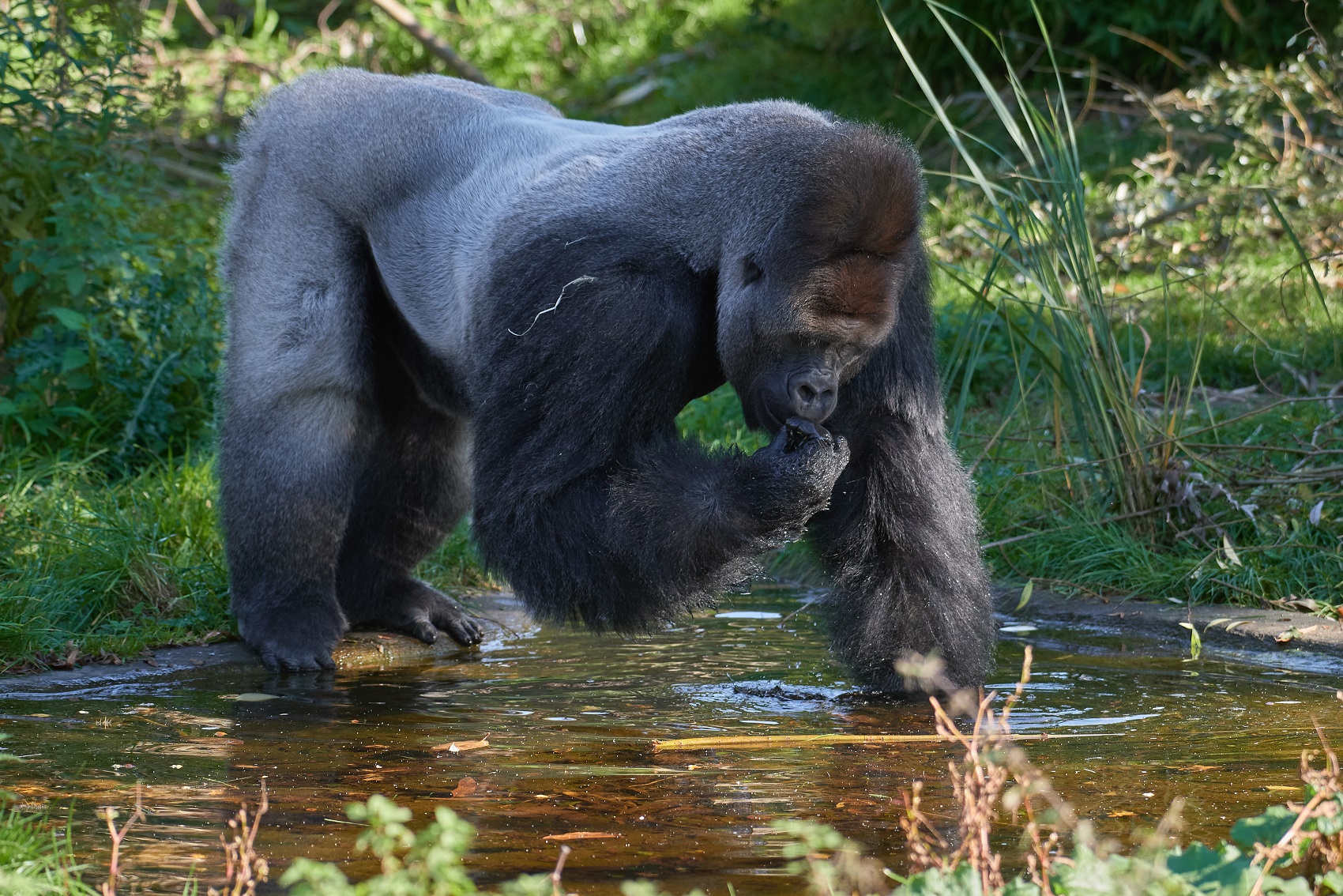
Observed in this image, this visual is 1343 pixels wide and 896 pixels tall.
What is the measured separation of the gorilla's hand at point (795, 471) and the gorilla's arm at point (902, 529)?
411mm

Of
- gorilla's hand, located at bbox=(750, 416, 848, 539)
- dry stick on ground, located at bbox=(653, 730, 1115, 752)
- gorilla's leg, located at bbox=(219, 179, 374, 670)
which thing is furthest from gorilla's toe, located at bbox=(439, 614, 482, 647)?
gorilla's hand, located at bbox=(750, 416, 848, 539)

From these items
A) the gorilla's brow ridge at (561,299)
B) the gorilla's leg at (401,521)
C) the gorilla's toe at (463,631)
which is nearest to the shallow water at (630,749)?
the gorilla's toe at (463,631)

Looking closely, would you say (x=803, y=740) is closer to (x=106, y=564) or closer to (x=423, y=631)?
(x=423, y=631)

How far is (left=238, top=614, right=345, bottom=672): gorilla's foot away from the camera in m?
4.24

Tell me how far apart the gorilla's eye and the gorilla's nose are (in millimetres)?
222

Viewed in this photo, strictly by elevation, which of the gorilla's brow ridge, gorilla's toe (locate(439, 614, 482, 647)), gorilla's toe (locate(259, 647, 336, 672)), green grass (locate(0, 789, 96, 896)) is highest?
the gorilla's brow ridge

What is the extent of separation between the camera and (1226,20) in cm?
952

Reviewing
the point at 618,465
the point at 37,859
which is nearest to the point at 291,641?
the point at 618,465

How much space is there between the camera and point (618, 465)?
134 inches

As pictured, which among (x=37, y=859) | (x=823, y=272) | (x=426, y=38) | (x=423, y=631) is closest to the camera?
(x=37, y=859)

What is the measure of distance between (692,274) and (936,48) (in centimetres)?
759

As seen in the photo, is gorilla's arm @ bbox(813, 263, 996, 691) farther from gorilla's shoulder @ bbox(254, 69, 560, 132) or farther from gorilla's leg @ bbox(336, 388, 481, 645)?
gorilla's shoulder @ bbox(254, 69, 560, 132)

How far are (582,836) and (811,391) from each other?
108 cm

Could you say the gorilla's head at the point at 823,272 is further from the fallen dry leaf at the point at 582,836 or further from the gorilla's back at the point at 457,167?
the fallen dry leaf at the point at 582,836
